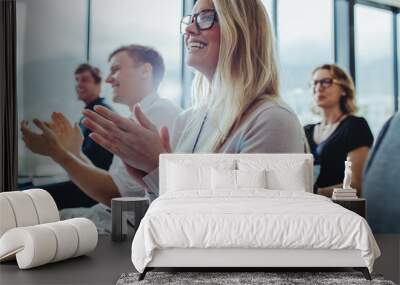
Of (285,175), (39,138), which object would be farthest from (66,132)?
(285,175)

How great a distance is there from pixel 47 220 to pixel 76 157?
4.81 feet

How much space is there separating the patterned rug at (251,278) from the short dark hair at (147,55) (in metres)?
2.70

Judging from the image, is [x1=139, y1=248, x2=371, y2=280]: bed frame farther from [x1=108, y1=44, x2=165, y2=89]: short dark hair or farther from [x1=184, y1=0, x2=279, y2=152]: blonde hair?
[x1=108, y1=44, x2=165, y2=89]: short dark hair

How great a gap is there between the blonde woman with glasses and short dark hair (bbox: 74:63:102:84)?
0.40 meters

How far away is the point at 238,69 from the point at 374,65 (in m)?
1.55

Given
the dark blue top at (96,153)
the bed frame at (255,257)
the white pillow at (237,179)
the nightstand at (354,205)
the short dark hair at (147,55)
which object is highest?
the short dark hair at (147,55)

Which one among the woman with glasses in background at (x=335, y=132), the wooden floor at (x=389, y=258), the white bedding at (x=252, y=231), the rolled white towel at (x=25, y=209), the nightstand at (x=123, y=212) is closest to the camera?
the white bedding at (x=252, y=231)

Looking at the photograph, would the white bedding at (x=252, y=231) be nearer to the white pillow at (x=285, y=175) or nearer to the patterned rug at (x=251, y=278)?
the patterned rug at (x=251, y=278)

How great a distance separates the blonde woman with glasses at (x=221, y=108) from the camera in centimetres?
606

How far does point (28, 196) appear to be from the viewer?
4.87 m

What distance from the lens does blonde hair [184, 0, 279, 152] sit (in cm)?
606

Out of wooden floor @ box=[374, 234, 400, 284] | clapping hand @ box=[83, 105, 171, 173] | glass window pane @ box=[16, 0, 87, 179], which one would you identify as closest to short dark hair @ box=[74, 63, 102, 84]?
glass window pane @ box=[16, 0, 87, 179]

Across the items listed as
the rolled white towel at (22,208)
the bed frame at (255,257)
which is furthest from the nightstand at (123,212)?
the bed frame at (255,257)

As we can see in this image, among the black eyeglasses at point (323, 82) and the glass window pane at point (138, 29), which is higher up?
the glass window pane at point (138, 29)
